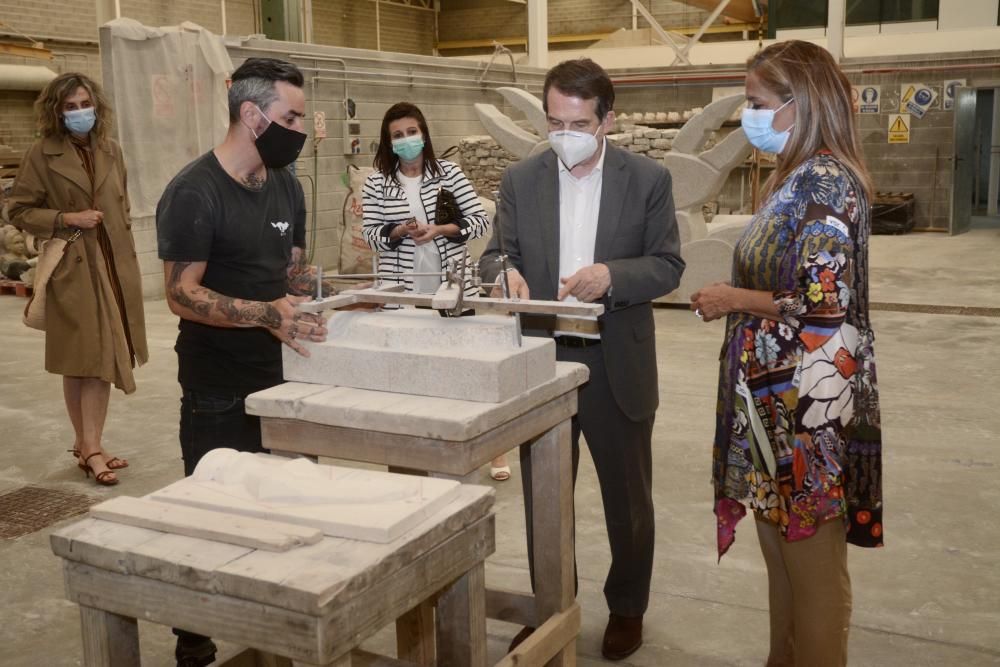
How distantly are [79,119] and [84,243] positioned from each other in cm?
54

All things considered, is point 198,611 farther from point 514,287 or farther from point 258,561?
point 514,287

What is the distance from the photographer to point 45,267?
4371 millimetres

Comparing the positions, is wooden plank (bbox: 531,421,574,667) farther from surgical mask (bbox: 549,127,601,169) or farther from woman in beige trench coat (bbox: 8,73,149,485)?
woman in beige trench coat (bbox: 8,73,149,485)

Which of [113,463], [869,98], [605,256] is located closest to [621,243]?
[605,256]

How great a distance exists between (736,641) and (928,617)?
637 millimetres

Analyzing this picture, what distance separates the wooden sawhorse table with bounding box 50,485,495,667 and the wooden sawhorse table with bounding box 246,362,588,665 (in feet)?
0.52

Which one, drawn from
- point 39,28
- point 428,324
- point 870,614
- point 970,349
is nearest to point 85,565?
point 428,324

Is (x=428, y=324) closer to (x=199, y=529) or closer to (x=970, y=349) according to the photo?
(x=199, y=529)

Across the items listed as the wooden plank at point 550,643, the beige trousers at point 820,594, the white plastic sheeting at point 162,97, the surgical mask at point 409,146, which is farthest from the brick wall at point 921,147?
the wooden plank at point 550,643

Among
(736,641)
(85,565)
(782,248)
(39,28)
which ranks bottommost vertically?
(736,641)

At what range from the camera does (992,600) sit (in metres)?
3.26

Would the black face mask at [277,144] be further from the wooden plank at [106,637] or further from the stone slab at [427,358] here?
the wooden plank at [106,637]

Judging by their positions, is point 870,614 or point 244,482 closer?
point 244,482

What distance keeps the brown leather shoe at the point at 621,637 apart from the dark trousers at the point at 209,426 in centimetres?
114
